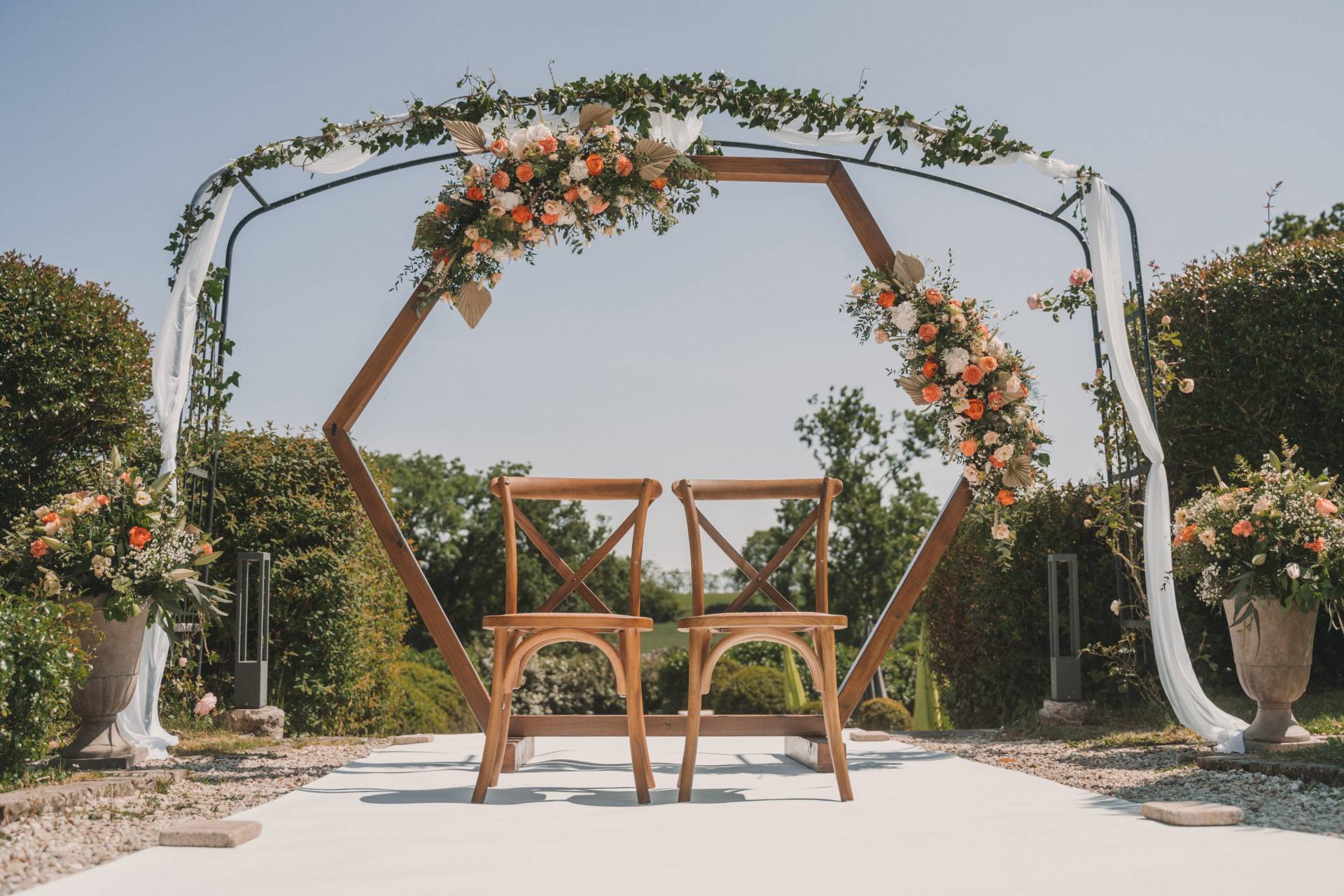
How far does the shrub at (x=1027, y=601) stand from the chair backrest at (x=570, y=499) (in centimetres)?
296

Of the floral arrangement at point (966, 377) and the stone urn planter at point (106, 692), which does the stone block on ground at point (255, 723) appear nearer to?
the stone urn planter at point (106, 692)

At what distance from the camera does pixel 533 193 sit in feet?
14.3

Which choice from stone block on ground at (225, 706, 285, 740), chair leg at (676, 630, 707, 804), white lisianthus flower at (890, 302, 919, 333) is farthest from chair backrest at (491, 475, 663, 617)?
stone block on ground at (225, 706, 285, 740)

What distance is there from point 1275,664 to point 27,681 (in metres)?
4.72

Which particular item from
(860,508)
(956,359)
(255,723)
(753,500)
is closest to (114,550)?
(255,723)

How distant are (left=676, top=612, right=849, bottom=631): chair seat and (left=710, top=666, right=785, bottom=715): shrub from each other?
5730mm

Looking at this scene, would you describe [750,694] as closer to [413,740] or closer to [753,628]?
[413,740]

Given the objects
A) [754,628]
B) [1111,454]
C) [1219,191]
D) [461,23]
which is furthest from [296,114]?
[1219,191]

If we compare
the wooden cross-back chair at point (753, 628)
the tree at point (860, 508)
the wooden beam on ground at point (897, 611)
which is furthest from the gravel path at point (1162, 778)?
the tree at point (860, 508)

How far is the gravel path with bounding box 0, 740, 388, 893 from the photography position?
2.21m

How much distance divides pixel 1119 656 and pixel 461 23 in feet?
17.1

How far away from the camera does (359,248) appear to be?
23.6 ft

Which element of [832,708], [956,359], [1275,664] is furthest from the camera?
[956,359]

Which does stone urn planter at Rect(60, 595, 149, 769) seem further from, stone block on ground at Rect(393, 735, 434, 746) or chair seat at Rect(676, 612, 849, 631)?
chair seat at Rect(676, 612, 849, 631)
